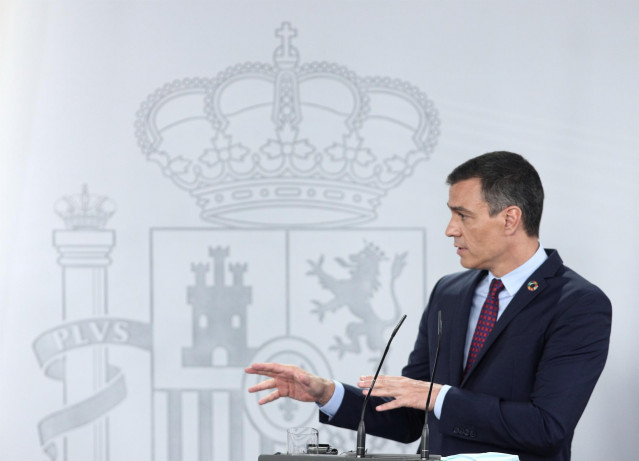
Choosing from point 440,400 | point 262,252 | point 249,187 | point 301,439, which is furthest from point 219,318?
point 301,439

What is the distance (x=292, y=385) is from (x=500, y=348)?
1.91ft

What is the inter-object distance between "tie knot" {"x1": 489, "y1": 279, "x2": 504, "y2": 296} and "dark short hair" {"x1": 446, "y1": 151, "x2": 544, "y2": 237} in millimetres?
163

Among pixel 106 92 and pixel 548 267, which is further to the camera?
pixel 106 92

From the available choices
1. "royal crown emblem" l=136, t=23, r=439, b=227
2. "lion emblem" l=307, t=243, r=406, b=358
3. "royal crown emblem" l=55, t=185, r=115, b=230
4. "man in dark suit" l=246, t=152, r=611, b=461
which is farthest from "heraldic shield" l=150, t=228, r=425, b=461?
"man in dark suit" l=246, t=152, r=611, b=461

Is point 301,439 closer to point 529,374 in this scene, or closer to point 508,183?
point 529,374

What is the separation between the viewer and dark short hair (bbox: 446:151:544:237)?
7.61 feet

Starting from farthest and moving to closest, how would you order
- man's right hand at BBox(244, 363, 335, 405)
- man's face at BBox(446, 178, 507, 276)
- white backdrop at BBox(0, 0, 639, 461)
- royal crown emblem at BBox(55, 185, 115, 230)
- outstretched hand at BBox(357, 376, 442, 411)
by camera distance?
royal crown emblem at BBox(55, 185, 115, 230)
white backdrop at BBox(0, 0, 639, 461)
man's face at BBox(446, 178, 507, 276)
man's right hand at BBox(244, 363, 335, 405)
outstretched hand at BBox(357, 376, 442, 411)

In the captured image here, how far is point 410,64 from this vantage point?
11.5ft

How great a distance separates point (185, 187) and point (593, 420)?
201 cm

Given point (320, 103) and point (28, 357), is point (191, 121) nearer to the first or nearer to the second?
point (320, 103)

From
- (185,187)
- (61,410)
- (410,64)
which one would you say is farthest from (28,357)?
(410,64)

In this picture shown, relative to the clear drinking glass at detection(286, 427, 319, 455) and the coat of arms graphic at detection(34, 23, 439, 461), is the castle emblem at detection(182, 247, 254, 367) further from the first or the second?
the clear drinking glass at detection(286, 427, 319, 455)

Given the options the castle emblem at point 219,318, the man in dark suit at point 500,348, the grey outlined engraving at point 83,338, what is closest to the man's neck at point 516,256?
the man in dark suit at point 500,348

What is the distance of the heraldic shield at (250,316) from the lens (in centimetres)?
354
